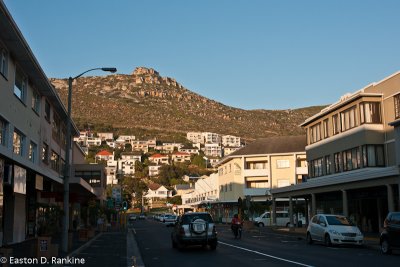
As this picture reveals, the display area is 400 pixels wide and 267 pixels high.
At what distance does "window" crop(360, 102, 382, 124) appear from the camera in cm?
4056

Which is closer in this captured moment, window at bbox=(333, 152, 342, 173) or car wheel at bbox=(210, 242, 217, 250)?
car wheel at bbox=(210, 242, 217, 250)

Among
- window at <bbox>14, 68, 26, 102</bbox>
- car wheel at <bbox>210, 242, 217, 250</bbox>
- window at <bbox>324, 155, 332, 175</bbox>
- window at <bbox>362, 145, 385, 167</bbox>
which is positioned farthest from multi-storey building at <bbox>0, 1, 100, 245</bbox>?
window at <bbox>324, 155, 332, 175</bbox>

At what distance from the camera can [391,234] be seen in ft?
73.6

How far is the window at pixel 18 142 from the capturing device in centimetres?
2739

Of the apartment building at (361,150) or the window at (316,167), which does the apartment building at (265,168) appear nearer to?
the window at (316,167)

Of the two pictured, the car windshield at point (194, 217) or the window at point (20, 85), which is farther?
the window at point (20, 85)

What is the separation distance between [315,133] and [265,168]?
100ft

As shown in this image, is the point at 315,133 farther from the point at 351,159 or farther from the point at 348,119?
the point at 351,159

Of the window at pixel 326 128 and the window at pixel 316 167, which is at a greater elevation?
the window at pixel 326 128

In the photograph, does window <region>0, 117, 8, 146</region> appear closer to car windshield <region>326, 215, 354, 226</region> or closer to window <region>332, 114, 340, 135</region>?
car windshield <region>326, 215, 354, 226</region>

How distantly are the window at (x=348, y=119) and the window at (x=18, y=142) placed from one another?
25.3 metres

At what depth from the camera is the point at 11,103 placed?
2594cm

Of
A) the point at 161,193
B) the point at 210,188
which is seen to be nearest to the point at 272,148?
the point at 210,188

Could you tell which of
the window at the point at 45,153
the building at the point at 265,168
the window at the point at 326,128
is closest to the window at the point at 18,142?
the window at the point at 45,153
